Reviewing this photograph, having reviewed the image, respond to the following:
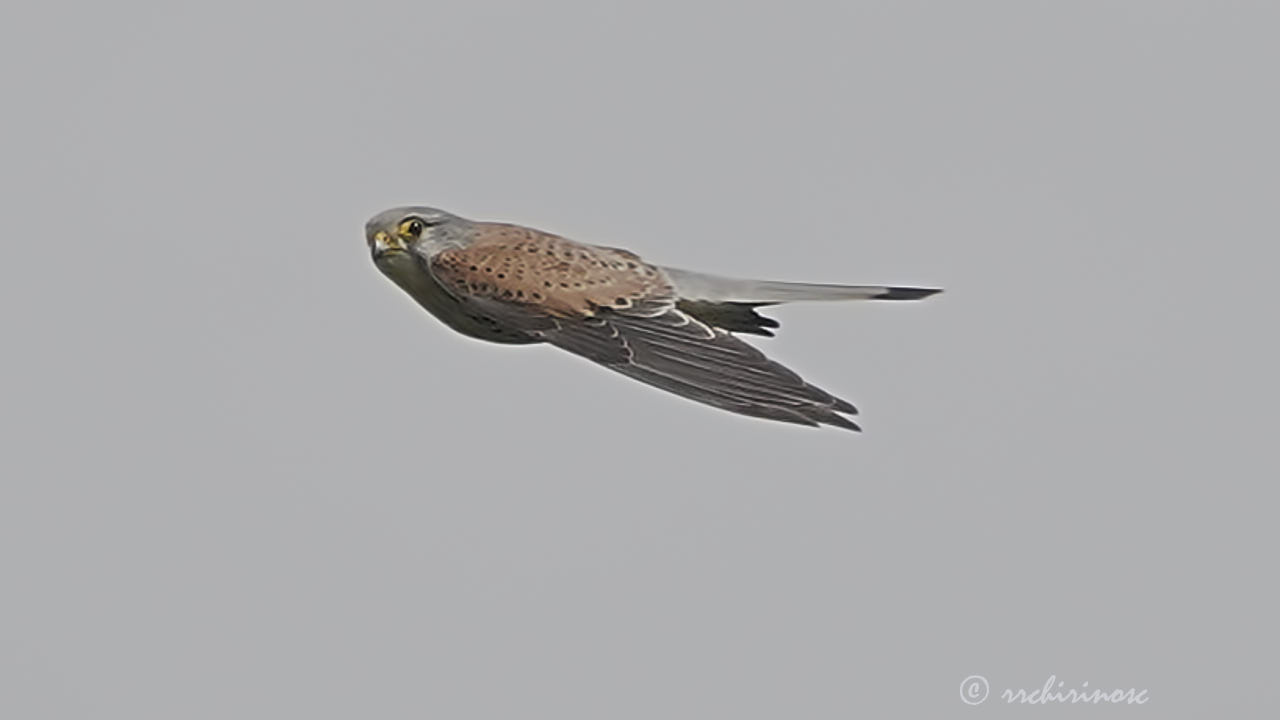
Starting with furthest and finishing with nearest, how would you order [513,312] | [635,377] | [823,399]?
1. [513,312]
2. [635,377]
3. [823,399]

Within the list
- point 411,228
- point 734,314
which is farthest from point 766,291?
point 411,228

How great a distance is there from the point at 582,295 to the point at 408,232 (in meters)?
0.63

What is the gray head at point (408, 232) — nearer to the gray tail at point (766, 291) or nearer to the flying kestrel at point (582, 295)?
the flying kestrel at point (582, 295)

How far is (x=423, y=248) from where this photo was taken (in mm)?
6145

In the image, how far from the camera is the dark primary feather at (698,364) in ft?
17.1

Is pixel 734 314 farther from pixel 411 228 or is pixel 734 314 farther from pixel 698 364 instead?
pixel 411 228

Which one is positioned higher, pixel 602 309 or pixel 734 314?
pixel 734 314

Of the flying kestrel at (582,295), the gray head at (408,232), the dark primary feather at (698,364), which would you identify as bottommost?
the dark primary feather at (698,364)

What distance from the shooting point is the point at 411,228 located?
6.16 m

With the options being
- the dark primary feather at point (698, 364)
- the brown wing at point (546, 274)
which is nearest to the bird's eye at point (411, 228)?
the brown wing at point (546, 274)

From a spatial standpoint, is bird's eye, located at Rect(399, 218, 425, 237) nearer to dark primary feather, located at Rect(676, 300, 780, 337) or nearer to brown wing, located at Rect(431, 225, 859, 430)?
brown wing, located at Rect(431, 225, 859, 430)

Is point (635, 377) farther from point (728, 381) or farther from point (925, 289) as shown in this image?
point (925, 289)

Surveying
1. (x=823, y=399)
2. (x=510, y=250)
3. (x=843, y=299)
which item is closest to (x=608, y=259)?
(x=510, y=250)

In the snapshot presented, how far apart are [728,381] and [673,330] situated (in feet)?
1.39
